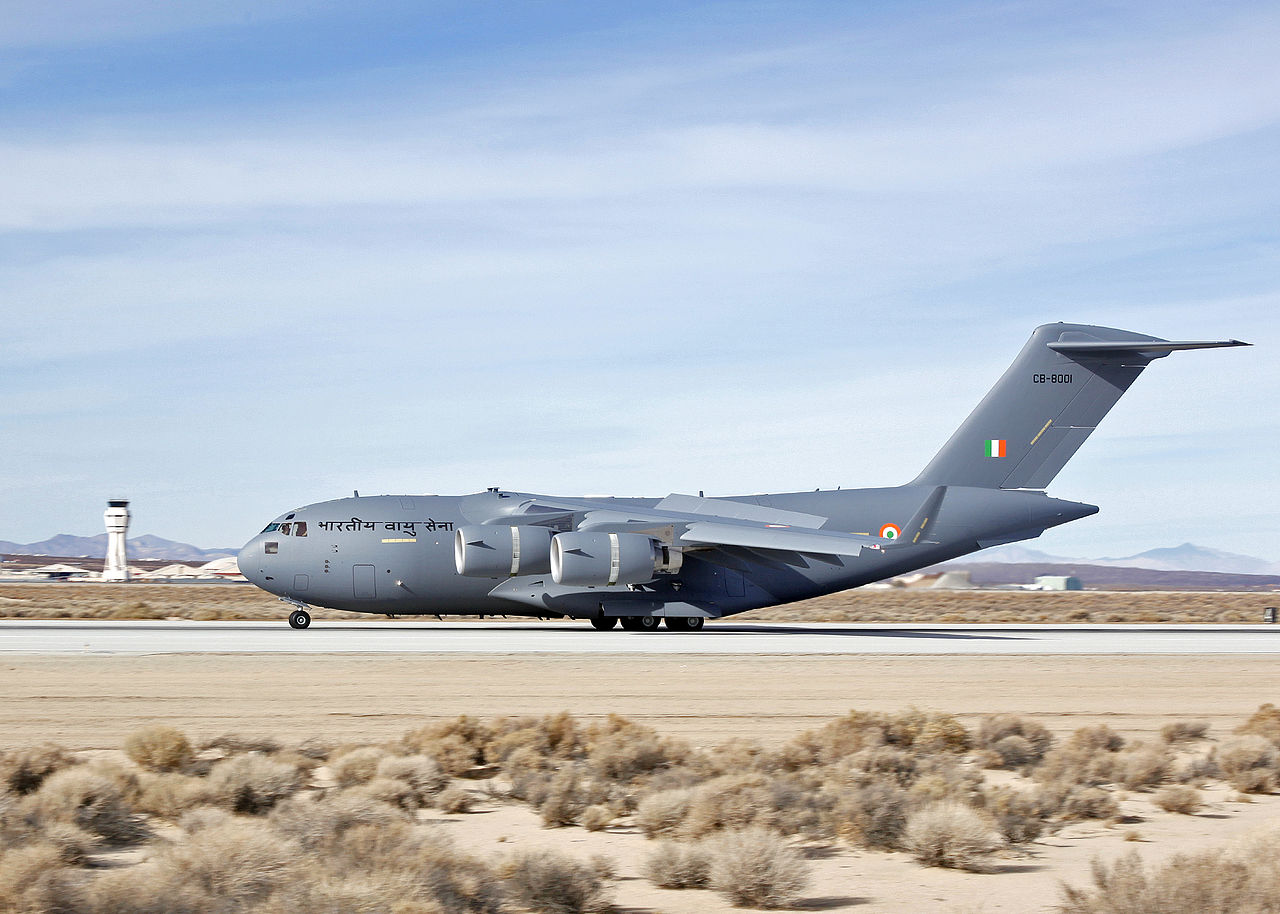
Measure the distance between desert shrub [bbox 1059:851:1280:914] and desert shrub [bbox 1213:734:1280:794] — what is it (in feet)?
15.5

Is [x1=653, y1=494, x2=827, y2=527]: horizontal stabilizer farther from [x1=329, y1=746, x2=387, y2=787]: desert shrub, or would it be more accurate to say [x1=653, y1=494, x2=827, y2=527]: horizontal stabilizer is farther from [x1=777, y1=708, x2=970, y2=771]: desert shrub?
[x1=329, y1=746, x2=387, y2=787]: desert shrub

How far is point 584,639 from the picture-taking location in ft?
90.6

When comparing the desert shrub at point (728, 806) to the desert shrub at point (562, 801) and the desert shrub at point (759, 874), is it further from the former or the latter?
the desert shrub at point (759, 874)

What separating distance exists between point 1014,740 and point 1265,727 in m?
3.40

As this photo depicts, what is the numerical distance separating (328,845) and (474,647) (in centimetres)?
1712

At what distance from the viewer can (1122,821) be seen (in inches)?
396

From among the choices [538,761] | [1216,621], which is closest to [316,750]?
[538,761]

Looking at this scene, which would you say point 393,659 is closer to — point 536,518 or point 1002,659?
point 536,518

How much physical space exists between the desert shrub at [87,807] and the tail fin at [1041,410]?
88.0ft

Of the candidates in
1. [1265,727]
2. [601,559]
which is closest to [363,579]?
[601,559]

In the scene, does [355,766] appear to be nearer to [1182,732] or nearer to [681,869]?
[681,869]

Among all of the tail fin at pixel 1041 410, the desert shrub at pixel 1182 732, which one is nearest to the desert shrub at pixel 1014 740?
the desert shrub at pixel 1182 732

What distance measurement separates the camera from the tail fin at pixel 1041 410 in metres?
33.1

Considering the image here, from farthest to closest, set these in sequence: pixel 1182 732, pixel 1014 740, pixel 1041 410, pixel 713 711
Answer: pixel 1041 410 < pixel 713 711 < pixel 1182 732 < pixel 1014 740
